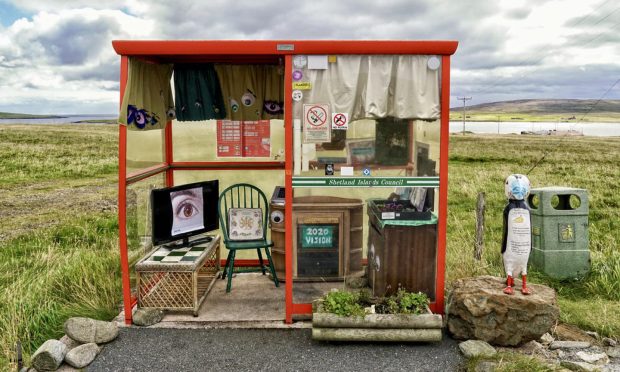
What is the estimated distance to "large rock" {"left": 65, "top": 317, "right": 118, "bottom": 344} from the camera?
4.80m

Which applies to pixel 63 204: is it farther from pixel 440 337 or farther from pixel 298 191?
pixel 440 337

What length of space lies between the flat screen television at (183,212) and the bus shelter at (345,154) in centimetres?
21

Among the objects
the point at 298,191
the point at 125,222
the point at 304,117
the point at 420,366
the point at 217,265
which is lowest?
the point at 420,366

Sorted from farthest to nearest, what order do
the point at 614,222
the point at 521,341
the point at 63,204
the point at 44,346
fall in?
the point at 63,204 → the point at 614,222 → the point at 521,341 → the point at 44,346

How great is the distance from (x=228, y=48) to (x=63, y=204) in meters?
11.5

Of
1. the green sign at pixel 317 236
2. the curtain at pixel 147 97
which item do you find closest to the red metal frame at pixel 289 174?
the green sign at pixel 317 236

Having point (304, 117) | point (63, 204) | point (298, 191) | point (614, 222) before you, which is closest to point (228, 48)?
point (304, 117)

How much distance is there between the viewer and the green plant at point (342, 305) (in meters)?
4.84

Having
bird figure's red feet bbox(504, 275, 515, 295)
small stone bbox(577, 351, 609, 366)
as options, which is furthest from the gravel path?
small stone bbox(577, 351, 609, 366)

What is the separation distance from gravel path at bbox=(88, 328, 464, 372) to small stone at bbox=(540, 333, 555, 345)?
35.2 inches

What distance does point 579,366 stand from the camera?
14.3 ft

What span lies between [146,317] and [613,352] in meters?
4.62

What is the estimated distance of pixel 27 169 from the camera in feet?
71.5

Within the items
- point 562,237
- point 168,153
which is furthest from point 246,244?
point 562,237
